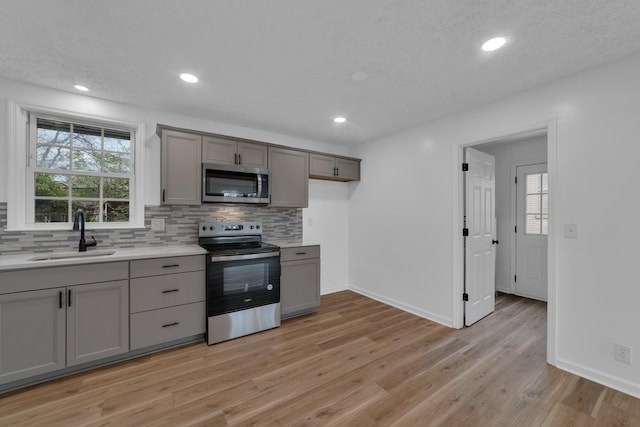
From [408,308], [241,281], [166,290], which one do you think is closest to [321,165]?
[241,281]

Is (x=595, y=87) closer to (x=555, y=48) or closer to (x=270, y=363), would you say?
(x=555, y=48)

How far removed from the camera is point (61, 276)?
2.05 m

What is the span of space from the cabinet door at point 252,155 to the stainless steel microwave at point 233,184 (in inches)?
3.6

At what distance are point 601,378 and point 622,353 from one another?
26cm

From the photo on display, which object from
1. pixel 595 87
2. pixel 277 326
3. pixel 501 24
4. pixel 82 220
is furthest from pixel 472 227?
pixel 82 220

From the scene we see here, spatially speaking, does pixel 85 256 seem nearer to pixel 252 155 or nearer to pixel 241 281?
pixel 241 281

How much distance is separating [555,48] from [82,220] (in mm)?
4044

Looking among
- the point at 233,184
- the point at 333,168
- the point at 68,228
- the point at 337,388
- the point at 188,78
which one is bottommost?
the point at 337,388

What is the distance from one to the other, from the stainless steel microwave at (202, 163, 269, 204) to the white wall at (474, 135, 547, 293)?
11.0 ft

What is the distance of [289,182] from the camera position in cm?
349

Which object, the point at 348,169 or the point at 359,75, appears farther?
the point at 348,169

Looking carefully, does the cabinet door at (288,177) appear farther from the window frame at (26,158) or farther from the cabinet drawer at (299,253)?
the window frame at (26,158)

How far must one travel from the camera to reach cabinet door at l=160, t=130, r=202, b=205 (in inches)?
108

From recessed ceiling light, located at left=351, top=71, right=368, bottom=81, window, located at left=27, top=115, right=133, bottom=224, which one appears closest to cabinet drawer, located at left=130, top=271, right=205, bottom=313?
window, located at left=27, top=115, right=133, bottom=224
